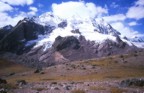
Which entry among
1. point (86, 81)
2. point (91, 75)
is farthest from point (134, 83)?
point (91, 75)

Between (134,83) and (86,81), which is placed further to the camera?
(86,81)

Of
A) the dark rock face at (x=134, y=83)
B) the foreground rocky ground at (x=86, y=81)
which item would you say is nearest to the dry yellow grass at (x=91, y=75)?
the foreground rocky ground at (x=86, y=81)

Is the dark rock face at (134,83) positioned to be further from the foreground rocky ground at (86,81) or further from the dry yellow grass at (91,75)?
the dry yellow grass at (91,75)

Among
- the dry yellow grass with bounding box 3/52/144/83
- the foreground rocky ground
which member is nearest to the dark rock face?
the foreground rocky ground

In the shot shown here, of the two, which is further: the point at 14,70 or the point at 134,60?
the point at 14,70

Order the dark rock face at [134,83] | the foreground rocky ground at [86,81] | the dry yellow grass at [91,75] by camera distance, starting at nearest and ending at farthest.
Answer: the foreground rocky ground at [86,81], the dark rock face at [134,83], the dry yellow grass at [91,75]

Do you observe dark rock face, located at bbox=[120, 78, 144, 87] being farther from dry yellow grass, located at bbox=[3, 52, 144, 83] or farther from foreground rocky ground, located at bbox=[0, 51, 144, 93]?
dry yellow grass, located at bbox=[3, 52, 144, 83]

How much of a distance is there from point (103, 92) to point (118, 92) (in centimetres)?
242

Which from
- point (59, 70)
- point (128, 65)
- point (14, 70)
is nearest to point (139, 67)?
point (128, 65)

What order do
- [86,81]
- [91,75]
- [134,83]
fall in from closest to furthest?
[134,83]
[86,81]
[91,75]

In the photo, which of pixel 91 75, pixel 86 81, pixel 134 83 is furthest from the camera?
pixel 91 75

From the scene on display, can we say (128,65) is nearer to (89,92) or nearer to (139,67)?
(139,67)

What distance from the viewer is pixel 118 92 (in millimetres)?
39812

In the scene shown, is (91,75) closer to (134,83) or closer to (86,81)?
(86,81)
